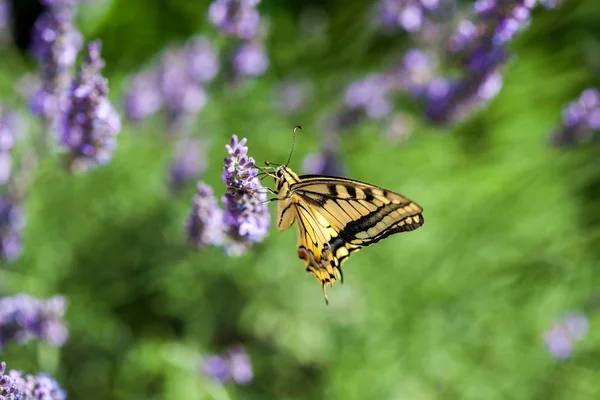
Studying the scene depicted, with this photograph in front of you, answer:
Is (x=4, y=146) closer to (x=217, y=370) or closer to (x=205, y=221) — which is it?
(x=205, y=221)

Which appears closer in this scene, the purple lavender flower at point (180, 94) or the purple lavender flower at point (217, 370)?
the purple lavender flower at point (217, 370)

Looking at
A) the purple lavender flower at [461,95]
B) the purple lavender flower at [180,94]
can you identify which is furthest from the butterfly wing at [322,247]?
the purple lavender flower at [180,94]

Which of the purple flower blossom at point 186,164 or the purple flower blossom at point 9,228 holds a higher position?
the purple flower blossom at point 186,164

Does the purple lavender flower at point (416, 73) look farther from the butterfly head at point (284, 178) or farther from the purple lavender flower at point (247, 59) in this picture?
the butterfly head at point (284, 178)

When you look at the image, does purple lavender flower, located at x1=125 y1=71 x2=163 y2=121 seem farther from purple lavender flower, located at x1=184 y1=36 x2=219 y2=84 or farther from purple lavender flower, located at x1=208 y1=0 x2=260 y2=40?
purple lavender flower, located at x1=208 y1=0 x2=260 y2=40

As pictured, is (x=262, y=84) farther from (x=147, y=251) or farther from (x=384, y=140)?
(x=147, y=251)

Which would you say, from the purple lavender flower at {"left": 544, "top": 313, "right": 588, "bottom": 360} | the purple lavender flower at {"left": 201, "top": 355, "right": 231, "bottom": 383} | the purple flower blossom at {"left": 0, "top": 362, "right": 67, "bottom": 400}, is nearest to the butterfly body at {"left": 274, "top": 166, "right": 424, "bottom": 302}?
the purple flower blossom at {"left": 0, "top": 362, "right": 67, "bottom": 400}

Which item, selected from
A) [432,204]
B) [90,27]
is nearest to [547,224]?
[432,204]
